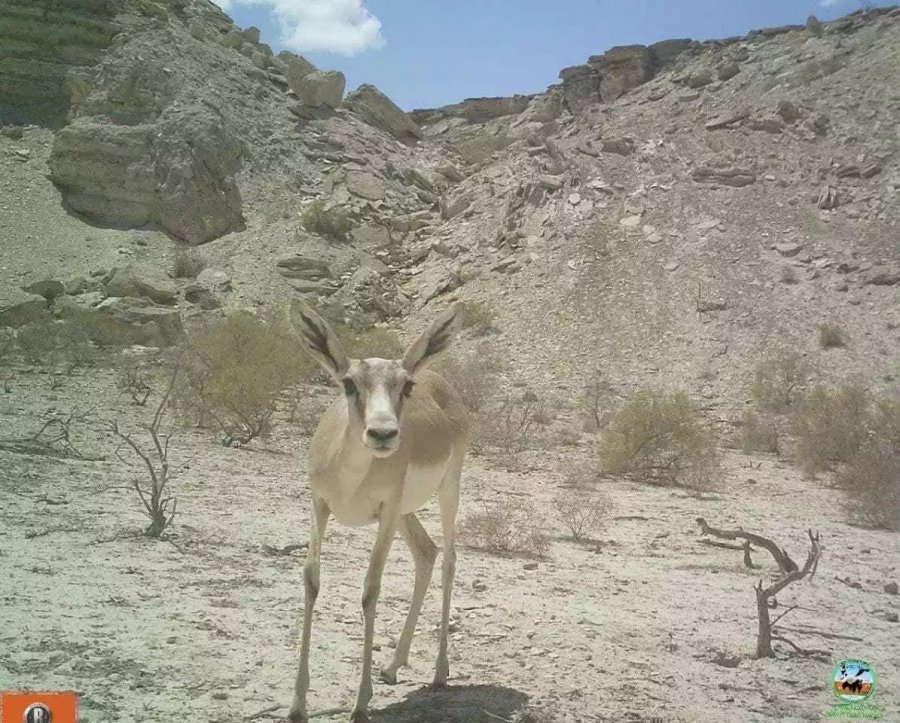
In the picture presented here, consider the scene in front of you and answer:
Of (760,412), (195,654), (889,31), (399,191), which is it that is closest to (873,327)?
(760,412)

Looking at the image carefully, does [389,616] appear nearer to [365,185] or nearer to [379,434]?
[379,434]

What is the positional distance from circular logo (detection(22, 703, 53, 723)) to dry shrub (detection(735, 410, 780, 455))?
16.5 metres

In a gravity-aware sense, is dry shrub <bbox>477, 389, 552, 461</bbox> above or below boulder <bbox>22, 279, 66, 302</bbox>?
below

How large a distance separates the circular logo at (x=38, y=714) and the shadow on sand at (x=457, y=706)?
63.6 inches

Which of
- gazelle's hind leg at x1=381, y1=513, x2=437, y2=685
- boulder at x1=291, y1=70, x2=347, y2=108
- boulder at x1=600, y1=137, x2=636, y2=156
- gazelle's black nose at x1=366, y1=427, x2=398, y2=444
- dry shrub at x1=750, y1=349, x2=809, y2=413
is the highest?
boulder at x1=291, y1=70, x2=347, y2=108

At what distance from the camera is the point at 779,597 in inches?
292

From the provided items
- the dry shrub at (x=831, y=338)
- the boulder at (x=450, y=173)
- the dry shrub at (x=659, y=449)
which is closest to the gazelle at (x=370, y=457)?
the dry shrub at (x=659, y=449)

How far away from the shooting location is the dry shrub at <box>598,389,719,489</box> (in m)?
14.9

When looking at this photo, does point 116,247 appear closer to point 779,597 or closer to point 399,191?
point 399,191

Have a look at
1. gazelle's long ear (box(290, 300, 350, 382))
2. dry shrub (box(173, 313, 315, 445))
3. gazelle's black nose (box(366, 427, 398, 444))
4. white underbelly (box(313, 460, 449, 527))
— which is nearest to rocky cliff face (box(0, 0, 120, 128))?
dry shrub (box(173, 313, 315, 445))

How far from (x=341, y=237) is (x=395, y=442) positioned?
32.8 metres

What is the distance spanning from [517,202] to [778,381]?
16233 mm

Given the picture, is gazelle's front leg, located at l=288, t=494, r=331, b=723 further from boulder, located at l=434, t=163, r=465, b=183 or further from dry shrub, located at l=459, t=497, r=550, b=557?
boulder, located at l=434, t=163, r=465, b=183

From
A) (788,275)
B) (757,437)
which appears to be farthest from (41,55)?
(757,437)
